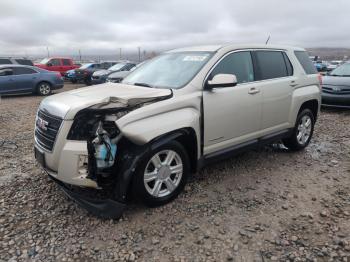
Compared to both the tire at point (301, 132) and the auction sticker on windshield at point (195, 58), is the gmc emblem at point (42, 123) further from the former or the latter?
the tire at point (301, 132)

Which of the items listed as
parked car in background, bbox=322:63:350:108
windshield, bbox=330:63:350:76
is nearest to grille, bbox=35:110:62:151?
parked car in background, bbox=322:63:350:108

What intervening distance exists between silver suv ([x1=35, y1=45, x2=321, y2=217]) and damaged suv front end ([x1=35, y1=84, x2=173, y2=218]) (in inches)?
0.4

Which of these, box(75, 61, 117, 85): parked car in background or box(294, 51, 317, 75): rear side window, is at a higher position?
box(294, 51, 317, 75): rear side window

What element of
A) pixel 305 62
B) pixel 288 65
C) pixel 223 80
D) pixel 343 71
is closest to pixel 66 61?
pixel 343 71

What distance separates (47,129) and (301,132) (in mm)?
4270

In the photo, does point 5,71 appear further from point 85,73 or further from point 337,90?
point 337,90

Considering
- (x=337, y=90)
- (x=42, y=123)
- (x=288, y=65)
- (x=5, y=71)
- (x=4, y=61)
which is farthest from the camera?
(x=4, y=61)

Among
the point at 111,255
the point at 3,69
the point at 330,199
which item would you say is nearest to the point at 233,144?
the point at 330,199

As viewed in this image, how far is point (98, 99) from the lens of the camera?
344 cm

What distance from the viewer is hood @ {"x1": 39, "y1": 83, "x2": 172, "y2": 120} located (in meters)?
3.29

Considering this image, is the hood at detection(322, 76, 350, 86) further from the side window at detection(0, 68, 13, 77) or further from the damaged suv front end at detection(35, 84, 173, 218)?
the side window at detection(0, 68, 13, 77)

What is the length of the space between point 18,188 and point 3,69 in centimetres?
1084

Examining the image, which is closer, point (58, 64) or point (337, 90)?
point (337, 90)

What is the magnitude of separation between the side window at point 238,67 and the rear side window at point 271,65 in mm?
215
